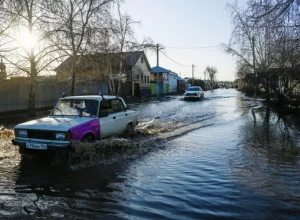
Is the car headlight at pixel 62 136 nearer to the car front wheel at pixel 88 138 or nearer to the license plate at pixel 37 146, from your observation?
the license plate at pixel 37 146

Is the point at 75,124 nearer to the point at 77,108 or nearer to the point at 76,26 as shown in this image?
the point at 77,108

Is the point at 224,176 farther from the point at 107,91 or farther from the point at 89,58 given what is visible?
the point at 107,91

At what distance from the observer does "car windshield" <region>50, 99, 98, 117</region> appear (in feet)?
29.3

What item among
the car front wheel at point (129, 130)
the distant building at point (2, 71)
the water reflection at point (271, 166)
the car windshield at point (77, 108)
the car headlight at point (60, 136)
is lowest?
the water reflection at point (271, 166)

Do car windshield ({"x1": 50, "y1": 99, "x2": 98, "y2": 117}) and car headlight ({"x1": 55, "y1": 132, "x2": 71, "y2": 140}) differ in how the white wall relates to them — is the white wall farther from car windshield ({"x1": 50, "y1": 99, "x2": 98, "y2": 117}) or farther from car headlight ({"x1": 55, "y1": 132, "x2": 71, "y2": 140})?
car headlight ({"x1": 55, "y1": 132, "x2": 71, "y2": 140})

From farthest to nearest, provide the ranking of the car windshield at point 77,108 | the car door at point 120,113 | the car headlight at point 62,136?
the car door at point 120,113 < the car windshield at point 77,108 < the car headlight at point 62,136

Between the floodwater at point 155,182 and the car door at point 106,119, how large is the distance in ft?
1.89

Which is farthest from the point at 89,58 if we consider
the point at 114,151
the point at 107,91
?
the point at 107,91

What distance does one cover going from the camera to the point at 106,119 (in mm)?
9289

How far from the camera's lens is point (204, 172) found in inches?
274

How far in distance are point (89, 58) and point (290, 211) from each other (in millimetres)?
14697

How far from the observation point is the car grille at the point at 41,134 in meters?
7.60

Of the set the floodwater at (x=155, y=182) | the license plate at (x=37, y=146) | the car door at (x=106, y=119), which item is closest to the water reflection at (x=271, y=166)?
the floodwater at (x=155, y=182)

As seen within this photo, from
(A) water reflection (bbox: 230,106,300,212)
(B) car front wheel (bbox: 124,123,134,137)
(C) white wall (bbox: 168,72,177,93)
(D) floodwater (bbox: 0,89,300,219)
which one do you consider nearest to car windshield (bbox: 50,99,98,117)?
(D) floodwater (bbox: 0,89,300,219)
